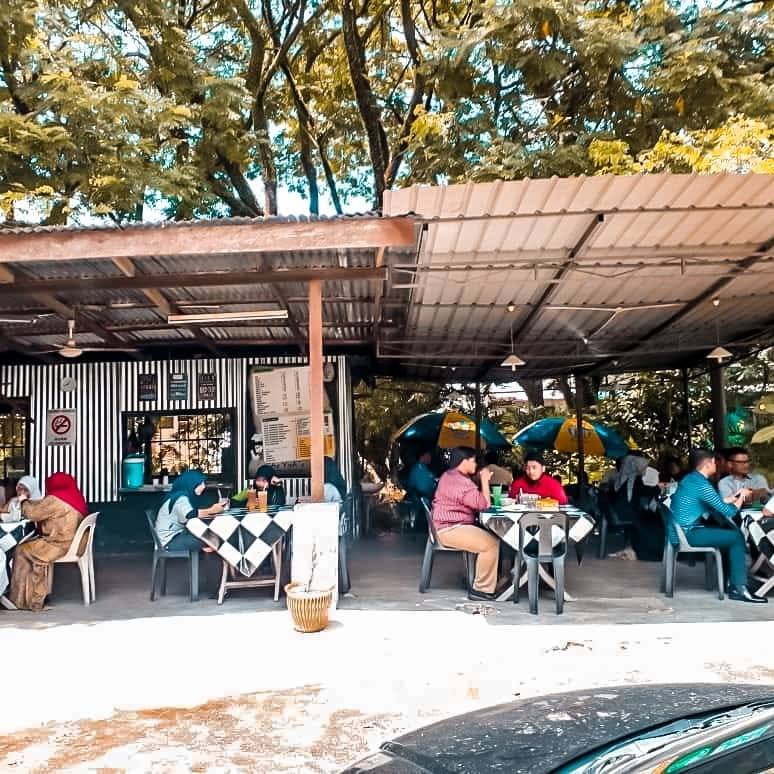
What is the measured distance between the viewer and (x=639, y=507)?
943cm

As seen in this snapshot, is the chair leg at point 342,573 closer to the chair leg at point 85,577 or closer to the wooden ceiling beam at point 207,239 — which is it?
the chair leg at point 85,577

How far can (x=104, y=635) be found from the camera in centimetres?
584

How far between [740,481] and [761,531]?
1114 millimetres

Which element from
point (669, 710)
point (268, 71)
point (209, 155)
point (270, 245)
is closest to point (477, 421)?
point (209, 155)

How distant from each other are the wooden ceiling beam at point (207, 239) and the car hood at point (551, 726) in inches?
155

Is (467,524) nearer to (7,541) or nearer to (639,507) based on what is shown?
(639,507)

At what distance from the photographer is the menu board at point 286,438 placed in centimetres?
1079

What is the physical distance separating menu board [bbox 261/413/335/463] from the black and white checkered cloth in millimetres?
4210

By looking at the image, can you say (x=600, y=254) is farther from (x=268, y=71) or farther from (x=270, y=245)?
(x=268, y=71)

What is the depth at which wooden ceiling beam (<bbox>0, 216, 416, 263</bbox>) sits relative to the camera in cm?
570

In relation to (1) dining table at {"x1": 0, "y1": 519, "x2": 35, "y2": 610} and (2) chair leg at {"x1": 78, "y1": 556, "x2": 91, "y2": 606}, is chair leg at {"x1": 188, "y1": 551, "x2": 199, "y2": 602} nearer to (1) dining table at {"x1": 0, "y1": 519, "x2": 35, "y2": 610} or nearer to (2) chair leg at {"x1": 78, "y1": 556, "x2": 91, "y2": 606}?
(2) chair leg at {"x1": 78, "y1": 556, "x2": 91, "y2": 606}

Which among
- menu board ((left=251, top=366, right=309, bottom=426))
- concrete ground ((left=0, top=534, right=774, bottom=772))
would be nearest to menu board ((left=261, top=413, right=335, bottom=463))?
menu board ((left=251, top=366, right=309, bottom=426))

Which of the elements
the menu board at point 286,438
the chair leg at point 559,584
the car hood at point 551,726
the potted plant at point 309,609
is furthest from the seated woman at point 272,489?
the car hood at point 551,726

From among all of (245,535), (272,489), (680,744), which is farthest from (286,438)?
(680,744)
